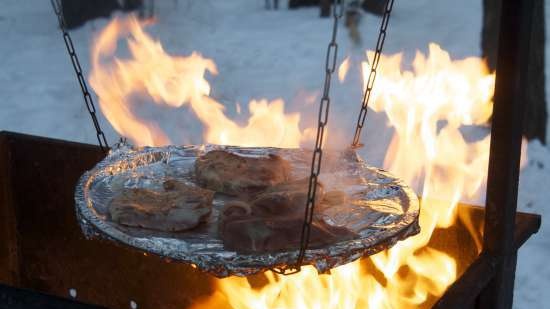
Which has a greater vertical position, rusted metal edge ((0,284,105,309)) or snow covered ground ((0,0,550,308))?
rusted metal edge ((0,284,105,309))

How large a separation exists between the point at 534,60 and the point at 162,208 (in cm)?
444

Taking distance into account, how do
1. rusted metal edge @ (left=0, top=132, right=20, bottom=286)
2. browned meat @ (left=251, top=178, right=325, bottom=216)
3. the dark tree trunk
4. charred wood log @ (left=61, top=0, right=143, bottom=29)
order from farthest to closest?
charred wood log @ (left=61, top=0, right=143, bottom=29), the dark tree trunk, rusted metal edge @ (left=0, top=132, right=20, bottom=286), browned meat @ (left=251, top=178, right=325, bottom=216)

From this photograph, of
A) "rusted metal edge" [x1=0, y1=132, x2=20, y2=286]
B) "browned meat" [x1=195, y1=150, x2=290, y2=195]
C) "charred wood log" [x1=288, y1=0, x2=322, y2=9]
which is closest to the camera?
"browned meat" [x1=195, y1=150, x2=290, y2=195]

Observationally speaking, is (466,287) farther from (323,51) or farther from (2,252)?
(323,51)

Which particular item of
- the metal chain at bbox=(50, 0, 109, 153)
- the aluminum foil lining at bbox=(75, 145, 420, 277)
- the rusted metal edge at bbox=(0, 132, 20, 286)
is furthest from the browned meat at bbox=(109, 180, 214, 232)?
the rusted metal edge at bbox=(0, 132, 20, 286)

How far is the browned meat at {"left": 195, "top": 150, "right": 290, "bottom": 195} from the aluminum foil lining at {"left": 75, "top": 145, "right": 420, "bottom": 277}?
7 cm

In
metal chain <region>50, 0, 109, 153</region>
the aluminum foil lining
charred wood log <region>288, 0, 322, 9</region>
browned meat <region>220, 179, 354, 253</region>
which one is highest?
metal chain <region>50, 0, 109, 153</region>

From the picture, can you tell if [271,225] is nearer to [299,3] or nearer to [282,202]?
[282,202]

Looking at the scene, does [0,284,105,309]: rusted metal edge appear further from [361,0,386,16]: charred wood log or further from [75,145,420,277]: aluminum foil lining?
[361,0,386,16]: charred wood log

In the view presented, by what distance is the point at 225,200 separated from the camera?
2.61 meters

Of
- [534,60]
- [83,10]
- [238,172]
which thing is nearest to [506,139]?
[238,172]

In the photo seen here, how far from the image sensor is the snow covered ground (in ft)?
22.7

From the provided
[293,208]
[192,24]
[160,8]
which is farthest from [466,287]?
[160,8]

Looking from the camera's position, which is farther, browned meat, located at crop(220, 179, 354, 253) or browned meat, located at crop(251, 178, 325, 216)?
browned meat, located at crop(251, 178, 325, 216)
